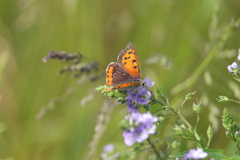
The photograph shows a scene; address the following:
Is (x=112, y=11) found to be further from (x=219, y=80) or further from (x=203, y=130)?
(x=203, y=130)

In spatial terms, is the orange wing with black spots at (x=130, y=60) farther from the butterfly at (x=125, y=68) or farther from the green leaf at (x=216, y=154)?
the green leaf at (x=216, y=154)

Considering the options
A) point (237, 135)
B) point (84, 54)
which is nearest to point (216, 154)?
point (237, 135)

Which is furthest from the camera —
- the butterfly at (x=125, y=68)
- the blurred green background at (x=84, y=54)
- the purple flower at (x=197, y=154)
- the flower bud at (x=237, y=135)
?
the blurred green background at (x=84, y=54)

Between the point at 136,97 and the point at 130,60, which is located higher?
the point at 130,60

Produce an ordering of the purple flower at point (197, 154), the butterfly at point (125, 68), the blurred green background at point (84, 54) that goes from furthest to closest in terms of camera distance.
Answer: the blurred green background at point (84, 54) → the butterfly at point (125, 68) → the purple flower at point (197, 154)

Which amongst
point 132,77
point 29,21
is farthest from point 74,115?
point 132,77

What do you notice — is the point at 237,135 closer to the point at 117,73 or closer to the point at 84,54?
the point at 117,73

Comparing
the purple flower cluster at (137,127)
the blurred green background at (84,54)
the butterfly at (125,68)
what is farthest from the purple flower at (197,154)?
the blurred green background at (84,54)
